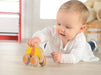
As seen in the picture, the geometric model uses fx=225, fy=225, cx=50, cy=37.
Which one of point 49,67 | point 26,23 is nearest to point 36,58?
point 49,67

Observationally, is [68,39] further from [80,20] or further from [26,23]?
[26,23]

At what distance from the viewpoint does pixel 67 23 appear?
1277mm

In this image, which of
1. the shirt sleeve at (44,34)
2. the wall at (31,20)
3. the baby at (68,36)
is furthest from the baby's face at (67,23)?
the wall at (31,20)

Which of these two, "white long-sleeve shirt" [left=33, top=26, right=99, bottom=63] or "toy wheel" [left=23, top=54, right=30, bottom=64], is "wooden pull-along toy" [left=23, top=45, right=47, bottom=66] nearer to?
"toy wheel" [left=23, top=54, right=30, bottom=64]

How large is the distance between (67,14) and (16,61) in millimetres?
429

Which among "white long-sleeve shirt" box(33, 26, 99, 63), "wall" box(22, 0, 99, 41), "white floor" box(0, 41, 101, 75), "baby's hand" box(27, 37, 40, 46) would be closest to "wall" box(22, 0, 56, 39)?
"wall" box(22, 0, 99, 41)

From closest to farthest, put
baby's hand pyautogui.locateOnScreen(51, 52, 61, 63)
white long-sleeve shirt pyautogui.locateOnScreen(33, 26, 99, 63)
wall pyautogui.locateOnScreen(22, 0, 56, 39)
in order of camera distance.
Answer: baby's hand pyautogui.locateOnScreen(51, 52, 61, 63) < white long-sleeve shirt pyautogui.locateOnScreen(33, 26, 99, 63) < wall pyautogui.locateOnScreen(22, 0, 56, 39)

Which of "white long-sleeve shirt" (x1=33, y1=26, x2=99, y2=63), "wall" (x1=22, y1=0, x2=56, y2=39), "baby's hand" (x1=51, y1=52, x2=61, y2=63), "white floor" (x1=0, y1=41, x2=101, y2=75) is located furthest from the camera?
"wall" (x1=22, y1=0, x2=56, y2=39)

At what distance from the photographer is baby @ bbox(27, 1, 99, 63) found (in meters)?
1.28

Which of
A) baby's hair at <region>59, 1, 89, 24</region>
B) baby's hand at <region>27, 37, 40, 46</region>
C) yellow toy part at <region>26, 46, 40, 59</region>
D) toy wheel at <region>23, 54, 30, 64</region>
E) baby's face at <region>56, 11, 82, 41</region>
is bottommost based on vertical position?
toy wheel at <region>23, 54, 30, 64</region>

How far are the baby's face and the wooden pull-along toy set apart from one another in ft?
0.64

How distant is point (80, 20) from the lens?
4.33 ft

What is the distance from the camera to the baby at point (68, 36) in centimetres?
128

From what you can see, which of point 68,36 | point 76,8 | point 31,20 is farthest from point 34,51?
point 31,20
